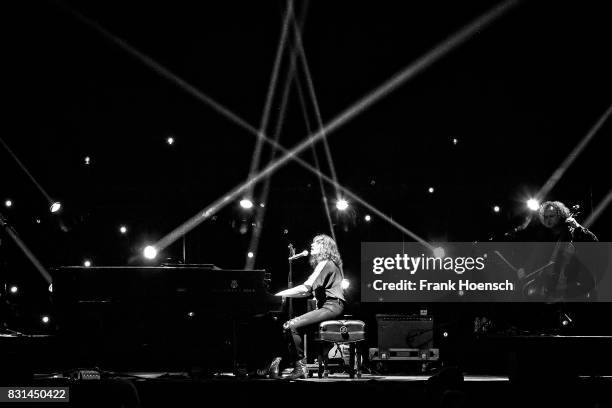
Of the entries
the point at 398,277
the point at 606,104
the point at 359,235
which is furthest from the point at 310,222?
the point at 606,104

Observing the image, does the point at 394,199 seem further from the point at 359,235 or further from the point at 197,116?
the point at 197,116

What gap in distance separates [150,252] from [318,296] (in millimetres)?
3570

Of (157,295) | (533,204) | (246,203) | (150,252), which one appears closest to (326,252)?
(157,295)

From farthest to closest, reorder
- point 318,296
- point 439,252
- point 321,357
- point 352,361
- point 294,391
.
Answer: point 439,252 → point 318,296 → point 352,361 → point 321,357 → point 294,391

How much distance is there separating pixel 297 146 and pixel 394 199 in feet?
6.51

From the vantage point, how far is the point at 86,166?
10.1 metres

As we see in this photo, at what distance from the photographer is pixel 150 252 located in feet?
32.9

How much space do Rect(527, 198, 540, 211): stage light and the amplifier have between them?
2716mm

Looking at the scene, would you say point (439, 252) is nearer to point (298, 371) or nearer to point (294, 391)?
point (298, 371)

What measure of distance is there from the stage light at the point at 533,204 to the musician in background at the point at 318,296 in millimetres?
3934

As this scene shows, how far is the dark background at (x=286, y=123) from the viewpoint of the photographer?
7.60 metres

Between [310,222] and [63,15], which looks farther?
[310,222]

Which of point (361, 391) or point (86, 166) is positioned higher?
point (86, 166)

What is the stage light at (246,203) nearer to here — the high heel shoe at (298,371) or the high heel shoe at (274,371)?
the high heel shoe at (274,371)
